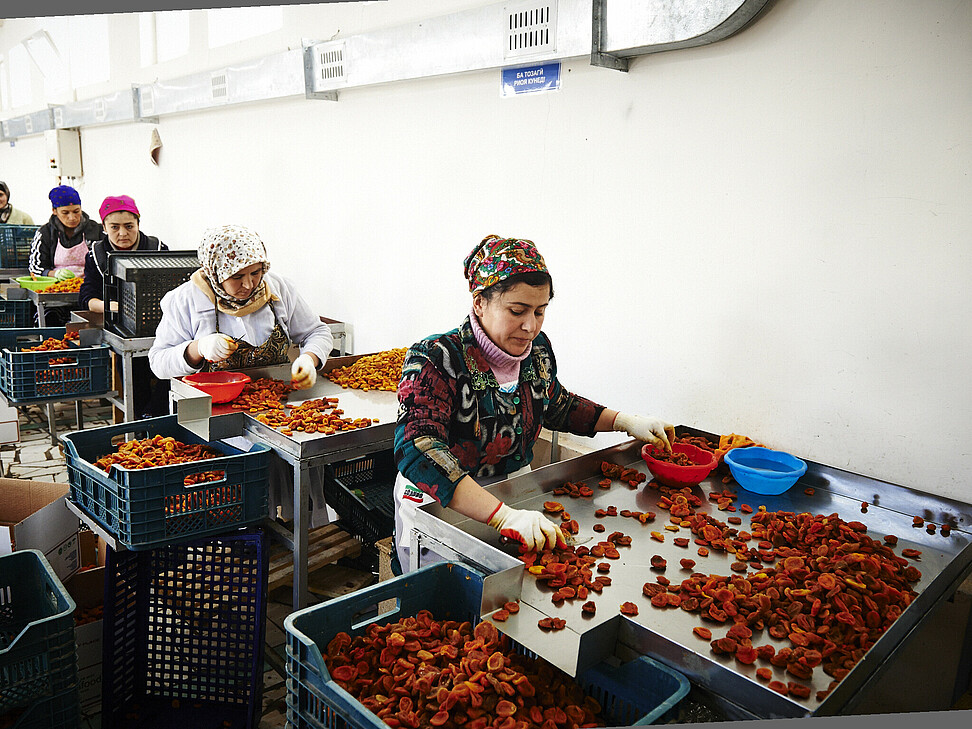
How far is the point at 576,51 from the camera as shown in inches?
113

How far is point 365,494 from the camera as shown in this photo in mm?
3123

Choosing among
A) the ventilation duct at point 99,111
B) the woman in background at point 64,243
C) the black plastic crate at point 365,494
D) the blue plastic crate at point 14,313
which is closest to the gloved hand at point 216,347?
the black plastic crate at point 365,494

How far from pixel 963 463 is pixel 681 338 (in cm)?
105

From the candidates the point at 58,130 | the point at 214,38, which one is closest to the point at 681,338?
the point at 214,38

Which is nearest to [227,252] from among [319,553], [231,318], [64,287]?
[231,318]

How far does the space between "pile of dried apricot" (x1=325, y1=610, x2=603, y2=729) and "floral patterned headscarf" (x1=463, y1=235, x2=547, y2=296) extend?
96 centimetres

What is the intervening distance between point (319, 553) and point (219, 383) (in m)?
0.87

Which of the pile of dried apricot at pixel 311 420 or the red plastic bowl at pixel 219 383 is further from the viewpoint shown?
the red plastic bowl at pixel 219 383

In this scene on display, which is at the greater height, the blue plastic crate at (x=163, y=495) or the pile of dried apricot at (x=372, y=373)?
the pile of dried apricot at (x=372, y=373)

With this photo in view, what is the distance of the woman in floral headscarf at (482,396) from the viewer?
182cm

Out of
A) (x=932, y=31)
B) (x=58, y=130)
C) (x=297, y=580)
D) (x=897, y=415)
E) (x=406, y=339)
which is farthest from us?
(x=58, y=130)

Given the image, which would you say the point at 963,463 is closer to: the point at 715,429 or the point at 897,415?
the point at 897,415

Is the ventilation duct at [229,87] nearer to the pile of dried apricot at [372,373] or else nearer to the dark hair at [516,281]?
the pile of dried apricot at [372,373]

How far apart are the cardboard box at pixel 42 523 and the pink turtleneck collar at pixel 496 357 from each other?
5.33 ft
